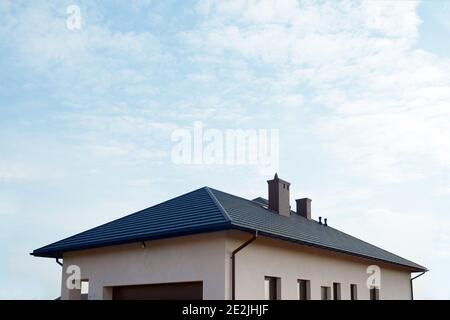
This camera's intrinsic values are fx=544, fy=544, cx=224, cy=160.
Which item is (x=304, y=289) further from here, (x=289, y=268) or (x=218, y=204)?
(x=218, y=204)

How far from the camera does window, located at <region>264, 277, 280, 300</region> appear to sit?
14.1m

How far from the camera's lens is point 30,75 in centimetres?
1341

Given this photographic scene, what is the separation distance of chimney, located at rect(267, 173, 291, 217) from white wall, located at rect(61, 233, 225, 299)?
212 inches

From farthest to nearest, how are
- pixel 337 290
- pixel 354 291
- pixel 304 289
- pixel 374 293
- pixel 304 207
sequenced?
pixel 304 207 → pixel 374 293 → pixel 354 291 → pixel 337 290 → pixel 304 289

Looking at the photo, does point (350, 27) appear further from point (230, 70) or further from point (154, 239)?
point (154, 239)

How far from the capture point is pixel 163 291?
45.8ft

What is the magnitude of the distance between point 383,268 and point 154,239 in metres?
10.8

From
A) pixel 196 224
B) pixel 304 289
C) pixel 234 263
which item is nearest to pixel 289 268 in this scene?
pixel 304 289

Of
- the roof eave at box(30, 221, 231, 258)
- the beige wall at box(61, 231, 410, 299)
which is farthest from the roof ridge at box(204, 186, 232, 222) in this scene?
the beige wall at box(61, 231, 410, 299)

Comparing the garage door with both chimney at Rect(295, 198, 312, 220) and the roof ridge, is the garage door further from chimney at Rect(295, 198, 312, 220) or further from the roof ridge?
chimney at Rect(295, 198, 312, 220)

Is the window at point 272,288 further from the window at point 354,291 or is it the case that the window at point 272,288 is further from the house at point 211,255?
the window at point 354,291

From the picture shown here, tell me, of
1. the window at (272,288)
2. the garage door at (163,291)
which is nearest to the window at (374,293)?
the window at (272,288)

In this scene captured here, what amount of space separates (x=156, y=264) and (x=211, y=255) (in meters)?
1.81
